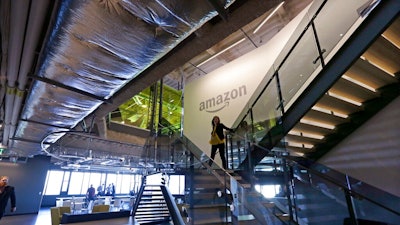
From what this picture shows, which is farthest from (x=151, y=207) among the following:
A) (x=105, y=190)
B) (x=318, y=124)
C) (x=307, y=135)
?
(x=105, y=190)

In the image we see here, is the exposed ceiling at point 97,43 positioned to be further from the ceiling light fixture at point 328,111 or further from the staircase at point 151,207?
the ceiling light fixture at point 328,111

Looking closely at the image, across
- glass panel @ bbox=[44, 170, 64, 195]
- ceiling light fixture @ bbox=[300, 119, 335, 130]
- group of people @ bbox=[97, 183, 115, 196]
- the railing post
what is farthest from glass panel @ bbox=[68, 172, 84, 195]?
the railing post

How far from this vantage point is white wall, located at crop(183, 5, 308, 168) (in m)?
6.86

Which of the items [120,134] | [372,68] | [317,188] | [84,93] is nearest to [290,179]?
[317,188]

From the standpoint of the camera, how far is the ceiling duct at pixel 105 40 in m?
1.74

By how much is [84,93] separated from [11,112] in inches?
97.7

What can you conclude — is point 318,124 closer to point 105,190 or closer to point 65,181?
point 105,190

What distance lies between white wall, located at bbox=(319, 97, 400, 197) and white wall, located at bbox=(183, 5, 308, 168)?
2.79 metres

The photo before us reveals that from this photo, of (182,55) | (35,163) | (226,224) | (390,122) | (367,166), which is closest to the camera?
(182,55)

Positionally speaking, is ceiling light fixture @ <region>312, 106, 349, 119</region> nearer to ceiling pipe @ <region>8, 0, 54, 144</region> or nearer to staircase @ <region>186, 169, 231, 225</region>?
staircase @ <region>186, 169, 231, 225</region>

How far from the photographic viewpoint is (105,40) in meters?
2.04

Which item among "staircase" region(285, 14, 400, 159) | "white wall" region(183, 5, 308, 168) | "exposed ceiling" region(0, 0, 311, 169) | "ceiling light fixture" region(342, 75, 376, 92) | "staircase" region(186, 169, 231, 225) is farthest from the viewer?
"white wall" region(183, 5, 308, 168)

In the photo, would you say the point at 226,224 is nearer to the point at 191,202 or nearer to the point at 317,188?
the point at 191,202

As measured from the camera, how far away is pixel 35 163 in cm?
1305
